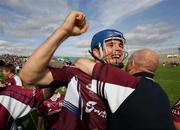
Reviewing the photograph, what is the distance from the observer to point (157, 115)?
289 cm

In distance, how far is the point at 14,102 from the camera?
480 centimetres

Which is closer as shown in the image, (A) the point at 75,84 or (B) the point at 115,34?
(A) the point at 75,84

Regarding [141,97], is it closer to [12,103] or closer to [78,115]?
[78,115]

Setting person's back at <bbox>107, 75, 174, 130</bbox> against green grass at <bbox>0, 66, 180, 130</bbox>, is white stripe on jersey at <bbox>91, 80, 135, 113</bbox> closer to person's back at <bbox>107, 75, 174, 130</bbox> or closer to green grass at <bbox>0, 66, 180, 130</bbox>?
person's back at <bbox>107, 75, 174, 130</bbox>

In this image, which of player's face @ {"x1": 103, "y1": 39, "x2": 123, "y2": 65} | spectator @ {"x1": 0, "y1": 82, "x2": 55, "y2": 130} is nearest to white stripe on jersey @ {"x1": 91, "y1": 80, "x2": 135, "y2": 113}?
player's face @ {"x1": 103, "y1": 39, "x2": 123, "y2": 65}

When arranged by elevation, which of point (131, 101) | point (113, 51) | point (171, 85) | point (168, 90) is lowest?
point (171, 85)

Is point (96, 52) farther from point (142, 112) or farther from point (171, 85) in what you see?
point (171, 85)

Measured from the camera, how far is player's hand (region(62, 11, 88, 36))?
2836mm

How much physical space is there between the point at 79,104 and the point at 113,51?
775mm

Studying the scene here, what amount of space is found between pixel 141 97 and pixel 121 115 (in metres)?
0.25

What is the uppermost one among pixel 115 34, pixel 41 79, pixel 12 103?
pixel 115 34

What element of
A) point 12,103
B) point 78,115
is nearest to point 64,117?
point 78,115

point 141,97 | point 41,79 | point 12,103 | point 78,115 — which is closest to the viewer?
point 141,97

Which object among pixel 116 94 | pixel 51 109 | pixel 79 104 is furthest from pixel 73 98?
pixel 51 109
